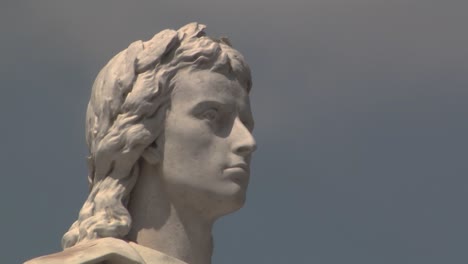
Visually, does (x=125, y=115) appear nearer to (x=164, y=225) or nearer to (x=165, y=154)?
(x=165, y=154)

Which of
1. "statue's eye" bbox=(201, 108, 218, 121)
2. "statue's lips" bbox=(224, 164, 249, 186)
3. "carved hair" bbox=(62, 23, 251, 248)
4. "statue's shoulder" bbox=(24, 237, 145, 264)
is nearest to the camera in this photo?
"statue's shoulder" bbox=(24, 237, 145, 264)

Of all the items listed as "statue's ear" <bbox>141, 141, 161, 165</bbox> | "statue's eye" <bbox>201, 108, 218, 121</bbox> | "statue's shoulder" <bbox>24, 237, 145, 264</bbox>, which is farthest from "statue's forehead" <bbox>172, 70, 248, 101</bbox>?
"statue's shoulder" <bbox>24, 237, 145, 264</bbox>

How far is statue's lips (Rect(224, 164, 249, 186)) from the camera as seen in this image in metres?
27.4

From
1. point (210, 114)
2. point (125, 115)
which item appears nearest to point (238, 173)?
point (210, 114)

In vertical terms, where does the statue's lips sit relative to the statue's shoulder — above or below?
above

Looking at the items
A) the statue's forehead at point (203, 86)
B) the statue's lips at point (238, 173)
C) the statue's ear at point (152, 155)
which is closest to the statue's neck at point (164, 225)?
the statue's ear at point (152, 155)

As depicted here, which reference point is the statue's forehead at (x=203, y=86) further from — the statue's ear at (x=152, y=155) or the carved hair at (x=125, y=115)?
the statue's ear at (x=152, y=155)

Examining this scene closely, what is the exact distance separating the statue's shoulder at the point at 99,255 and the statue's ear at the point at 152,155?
39.7 inches

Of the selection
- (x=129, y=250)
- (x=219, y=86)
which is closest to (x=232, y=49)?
(x=219, y=86)

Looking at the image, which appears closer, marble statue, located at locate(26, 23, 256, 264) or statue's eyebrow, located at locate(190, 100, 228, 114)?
marble statue, located at locate(26, 23, 256, 264)

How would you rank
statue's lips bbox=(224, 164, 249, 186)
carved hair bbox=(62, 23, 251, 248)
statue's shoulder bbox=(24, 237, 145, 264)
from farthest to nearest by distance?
statue's lips bbox=(224, 164, 249, 186) < carved hair bbox=(62, 23, 251, 248) < statue's shoulder bbox=(24, 237, 145, 264)

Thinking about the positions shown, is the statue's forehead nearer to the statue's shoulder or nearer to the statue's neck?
the statue's neck

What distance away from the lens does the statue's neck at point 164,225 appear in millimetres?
27344

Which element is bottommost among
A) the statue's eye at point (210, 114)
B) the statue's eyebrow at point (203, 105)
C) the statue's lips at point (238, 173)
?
the statue's lips at point (238, 173)
